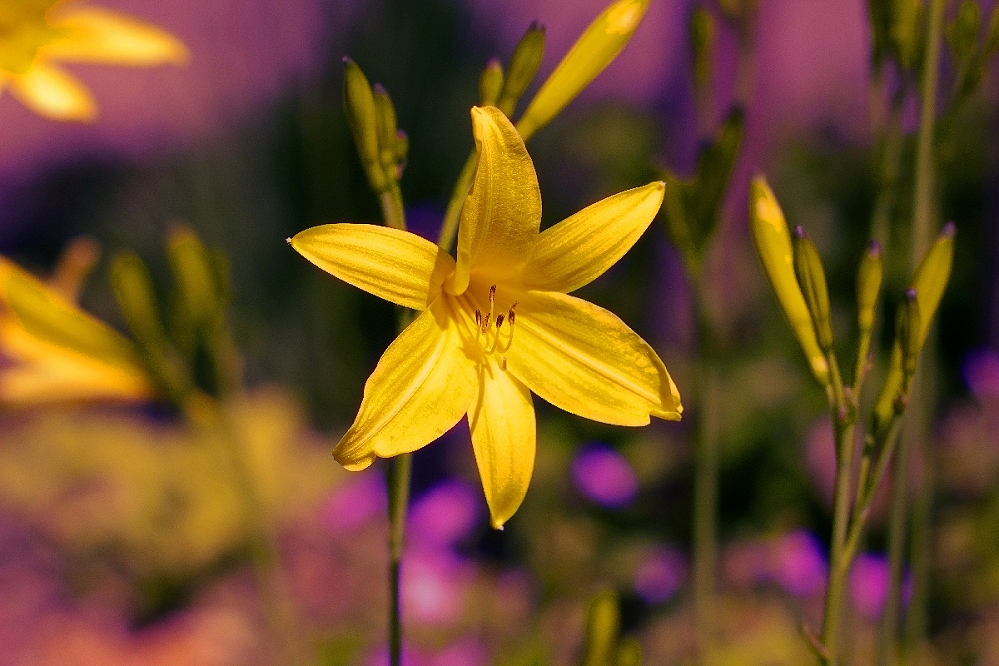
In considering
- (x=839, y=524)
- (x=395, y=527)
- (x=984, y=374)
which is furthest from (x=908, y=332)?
(x=984, y=374)

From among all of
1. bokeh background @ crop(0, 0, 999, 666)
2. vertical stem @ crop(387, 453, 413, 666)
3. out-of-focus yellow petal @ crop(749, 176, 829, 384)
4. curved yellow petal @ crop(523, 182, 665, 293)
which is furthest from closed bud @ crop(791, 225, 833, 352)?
bokeh background @ crop(0, 0, 999, 666)

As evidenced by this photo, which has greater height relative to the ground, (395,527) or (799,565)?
(395,527)

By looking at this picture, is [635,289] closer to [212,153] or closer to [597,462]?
[597,462]

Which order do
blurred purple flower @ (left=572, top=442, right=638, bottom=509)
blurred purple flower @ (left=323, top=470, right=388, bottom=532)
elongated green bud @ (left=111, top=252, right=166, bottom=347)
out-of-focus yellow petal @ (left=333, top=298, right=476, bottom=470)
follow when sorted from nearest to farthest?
1. out-of-focus yellow petal @ (left=333, top=298, right=476, bottom=470)
2. elongated green bud @ (left=111, top=252, right=166, bottom=347)
3. blurred purple flower @ (left=572, top=442, right=638, bottom=509)
4. blurred purple flower @ (left=323, top=470, right=388, bottom=532)

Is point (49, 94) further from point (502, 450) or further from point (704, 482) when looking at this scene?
point (704, 482)

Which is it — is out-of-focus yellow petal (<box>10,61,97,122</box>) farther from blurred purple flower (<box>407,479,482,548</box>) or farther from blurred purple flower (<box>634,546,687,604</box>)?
blurred purple flower (<box>634,546,687,604</box>)

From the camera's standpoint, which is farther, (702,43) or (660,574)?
(660,574)

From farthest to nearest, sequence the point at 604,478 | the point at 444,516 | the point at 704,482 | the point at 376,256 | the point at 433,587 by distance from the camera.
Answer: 1. the point at 444,516
2. the point at 604,478
3. the point at 433,587
4. the point at 704,482
5. the point at 376,256
